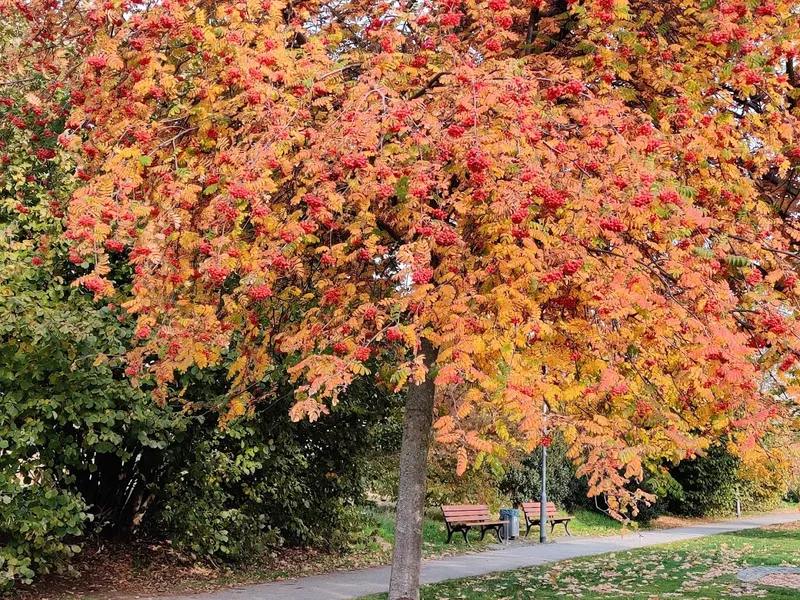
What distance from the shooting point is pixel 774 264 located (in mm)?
6945

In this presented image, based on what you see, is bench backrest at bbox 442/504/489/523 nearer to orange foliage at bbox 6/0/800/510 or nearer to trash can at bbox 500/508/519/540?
trash can at bbox 500/508/519/540

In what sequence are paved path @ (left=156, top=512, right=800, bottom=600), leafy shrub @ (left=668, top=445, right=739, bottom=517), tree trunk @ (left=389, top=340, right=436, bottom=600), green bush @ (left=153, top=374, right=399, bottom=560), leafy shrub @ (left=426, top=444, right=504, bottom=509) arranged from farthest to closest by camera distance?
leafy shrub @ (left=668, top=445, right=739, bottom=517), leafy shrub @ (left=426, top=444, right=504, bottom=509), green bush @ (left=153, top=374, right=399, bottom=560), paved path @ (left=156, top=512, right=800, bottom=600), tree trunk @ (left=389, top=340, right=436, bottom=600)

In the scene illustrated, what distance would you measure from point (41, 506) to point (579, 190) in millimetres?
6628

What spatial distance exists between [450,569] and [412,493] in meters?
4.98

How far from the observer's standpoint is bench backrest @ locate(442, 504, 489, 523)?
49.5 feet

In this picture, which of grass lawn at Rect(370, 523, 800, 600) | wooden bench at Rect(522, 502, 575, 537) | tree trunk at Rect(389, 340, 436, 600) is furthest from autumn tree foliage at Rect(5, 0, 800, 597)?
wooden bench at Rect(522, 502, 575, 537)

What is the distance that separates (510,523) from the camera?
16.8 m

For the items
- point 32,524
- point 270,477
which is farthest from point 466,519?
point 32,524

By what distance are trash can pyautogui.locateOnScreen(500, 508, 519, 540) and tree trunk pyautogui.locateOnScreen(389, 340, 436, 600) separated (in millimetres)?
9615

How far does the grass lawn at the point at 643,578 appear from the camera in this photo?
9.42m

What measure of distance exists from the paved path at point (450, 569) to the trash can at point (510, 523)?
2.60 feet

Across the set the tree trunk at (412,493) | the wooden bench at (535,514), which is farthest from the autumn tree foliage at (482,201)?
the wooden bench at (535,514)

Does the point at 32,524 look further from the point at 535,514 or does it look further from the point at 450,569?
the point at 535,514

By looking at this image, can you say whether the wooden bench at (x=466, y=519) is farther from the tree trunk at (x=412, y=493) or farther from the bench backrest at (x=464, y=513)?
the tree trunk at (x=412, y=493)
